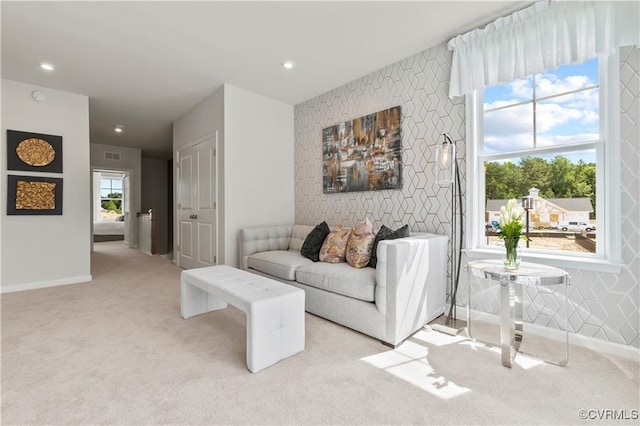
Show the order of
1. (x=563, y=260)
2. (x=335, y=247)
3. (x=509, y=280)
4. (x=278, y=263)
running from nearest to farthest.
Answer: (x=509, y=280) < (x=563, y=260) < (x=335, y=247) < (x=278, y=263)

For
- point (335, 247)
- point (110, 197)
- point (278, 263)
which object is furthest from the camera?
point (110, 197)

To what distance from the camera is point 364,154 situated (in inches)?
138

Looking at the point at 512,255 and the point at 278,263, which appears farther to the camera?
the point at 278,263

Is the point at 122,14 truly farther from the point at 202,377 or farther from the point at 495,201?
the point at 495,201

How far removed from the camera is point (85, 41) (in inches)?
109

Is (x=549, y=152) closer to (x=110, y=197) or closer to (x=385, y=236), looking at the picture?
(x=385, y=236)

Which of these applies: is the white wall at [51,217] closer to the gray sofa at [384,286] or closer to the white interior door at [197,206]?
the white interior door at [197,206]

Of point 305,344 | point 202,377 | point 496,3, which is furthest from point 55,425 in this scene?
point 496,3

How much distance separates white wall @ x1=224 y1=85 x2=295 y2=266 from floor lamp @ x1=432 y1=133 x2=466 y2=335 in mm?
2348

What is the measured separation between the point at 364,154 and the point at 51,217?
4.12 m

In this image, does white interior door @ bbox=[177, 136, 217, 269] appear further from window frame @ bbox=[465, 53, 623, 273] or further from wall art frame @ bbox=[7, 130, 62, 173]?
window frame @ bbox=[465, 53, 623, 273]

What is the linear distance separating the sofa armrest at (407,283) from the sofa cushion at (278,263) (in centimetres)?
101

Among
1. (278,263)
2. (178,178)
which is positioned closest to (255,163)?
(278,263)

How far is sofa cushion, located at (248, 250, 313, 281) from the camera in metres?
2.92
